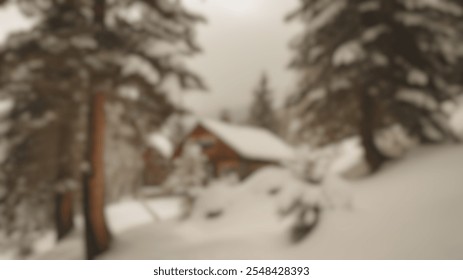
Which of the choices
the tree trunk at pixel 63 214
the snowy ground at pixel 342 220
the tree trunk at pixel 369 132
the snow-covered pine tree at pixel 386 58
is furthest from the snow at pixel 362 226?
the tree trunk at pixel 63 214

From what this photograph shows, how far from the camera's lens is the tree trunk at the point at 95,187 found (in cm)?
601

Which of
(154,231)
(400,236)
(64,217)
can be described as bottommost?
(400,236)

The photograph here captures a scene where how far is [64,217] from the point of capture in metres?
8.79

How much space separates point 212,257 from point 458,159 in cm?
411

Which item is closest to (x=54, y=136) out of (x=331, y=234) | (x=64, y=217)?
(x=64, y=217)

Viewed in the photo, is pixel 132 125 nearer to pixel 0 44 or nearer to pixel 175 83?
pixel 175 83

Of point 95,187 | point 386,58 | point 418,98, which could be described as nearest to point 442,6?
point 386,58

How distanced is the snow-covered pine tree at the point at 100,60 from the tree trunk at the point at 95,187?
2 cm

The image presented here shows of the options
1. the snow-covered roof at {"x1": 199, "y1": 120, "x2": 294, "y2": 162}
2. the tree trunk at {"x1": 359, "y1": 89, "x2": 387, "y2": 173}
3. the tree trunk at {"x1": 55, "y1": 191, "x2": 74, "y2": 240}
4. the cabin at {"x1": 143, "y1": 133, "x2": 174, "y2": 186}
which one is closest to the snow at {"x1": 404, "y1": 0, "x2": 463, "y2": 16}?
the tree trunk at {"x1": 359, "y1": 89, "x2": 387, "y2": 173}

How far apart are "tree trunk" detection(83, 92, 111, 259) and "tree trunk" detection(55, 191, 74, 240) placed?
311 cm

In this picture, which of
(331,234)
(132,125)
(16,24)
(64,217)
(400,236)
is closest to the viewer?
(400,236)

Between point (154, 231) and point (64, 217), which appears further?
point (64, 217)

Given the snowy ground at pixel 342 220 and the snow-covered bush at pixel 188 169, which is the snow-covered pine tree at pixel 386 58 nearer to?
the snowy ground at pixel 342 220

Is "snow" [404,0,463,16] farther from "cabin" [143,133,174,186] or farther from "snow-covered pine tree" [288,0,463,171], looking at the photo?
"cabin" [143,133,174,186]
